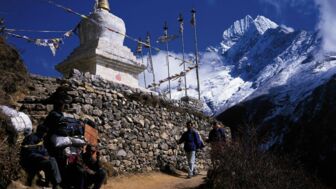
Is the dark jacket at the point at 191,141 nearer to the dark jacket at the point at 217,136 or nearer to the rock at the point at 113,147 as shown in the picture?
the dark jacket at the point at 217,136

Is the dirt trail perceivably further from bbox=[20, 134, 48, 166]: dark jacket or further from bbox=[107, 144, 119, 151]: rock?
bbox=[20, 134, 48, 166]: dark jacket

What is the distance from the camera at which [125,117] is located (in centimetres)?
1249

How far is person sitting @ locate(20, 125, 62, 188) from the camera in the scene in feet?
23.5

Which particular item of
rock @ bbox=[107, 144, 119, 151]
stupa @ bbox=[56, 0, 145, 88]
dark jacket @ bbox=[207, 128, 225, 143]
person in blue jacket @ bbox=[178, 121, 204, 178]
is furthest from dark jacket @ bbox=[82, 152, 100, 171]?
stupa @ bbox=[56, 0, 145, 88]

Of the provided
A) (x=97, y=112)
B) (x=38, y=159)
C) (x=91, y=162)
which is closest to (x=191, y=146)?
(x=97, y=112)

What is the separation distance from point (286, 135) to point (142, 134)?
1198 inches

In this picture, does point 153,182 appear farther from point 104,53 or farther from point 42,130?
point 104,53

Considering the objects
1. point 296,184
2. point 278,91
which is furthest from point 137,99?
point 278,91

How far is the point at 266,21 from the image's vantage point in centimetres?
18925

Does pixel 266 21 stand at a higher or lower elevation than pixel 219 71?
higher

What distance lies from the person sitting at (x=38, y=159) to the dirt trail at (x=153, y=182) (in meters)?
2.83

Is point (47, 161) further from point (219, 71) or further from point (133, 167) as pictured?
point (219, 71)

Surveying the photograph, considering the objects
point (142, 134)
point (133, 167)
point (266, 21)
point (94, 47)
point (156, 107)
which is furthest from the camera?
point (266, 21)

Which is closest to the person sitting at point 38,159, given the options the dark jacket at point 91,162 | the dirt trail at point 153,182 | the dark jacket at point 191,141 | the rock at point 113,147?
the dark jacket at point 91,162
